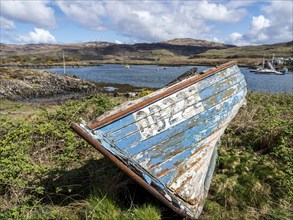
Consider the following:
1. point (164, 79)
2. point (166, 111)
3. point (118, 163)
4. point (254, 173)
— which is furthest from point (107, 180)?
point (164, 79)

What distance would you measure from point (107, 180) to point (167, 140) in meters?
1.50

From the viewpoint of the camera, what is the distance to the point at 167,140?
14.4 feet

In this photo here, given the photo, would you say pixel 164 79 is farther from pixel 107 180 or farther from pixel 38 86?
pixel 107 180

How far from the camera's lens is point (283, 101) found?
12148 mm

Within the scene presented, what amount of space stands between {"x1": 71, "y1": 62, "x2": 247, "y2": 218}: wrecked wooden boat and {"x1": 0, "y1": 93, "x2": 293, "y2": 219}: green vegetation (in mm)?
496

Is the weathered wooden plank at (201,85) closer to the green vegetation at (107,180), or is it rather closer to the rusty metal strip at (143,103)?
the rusty metal strip at (143,103)

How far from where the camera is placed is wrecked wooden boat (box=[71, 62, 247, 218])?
4020mm

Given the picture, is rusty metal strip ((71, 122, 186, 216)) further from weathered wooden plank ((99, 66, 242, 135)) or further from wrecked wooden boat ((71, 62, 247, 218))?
weathered wooden plank ((99, 66, 242, 135))

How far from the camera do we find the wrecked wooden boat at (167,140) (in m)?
4.02

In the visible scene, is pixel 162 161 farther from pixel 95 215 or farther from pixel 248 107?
pixel 248 107

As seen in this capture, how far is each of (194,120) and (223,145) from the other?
2979 millimetres

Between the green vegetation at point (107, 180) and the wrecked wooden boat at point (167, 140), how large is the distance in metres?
0.50

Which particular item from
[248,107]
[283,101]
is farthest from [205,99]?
[283,101]

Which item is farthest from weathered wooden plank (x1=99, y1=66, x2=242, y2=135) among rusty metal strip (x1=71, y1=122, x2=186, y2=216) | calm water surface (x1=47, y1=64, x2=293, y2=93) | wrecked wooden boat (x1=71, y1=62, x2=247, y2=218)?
calm water surface (x1=47, y1=64, x2=293, y2=93)
